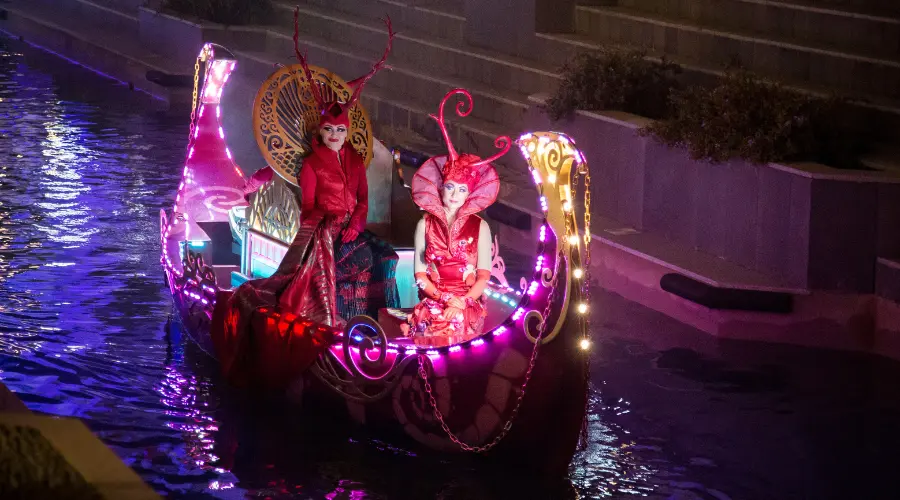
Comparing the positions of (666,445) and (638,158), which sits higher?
(638,158)

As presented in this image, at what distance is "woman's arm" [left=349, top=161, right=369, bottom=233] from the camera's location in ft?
25.8

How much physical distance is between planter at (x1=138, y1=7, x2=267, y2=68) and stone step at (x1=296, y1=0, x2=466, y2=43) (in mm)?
1048

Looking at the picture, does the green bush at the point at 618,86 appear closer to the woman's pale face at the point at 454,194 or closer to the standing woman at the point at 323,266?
the standing woman at the point at 323,266

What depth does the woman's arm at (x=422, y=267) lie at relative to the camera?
7.23 m

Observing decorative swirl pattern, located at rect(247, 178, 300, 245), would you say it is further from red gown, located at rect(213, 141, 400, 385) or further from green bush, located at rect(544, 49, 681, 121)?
green bush, located at rect(544, 49, 681, 121)

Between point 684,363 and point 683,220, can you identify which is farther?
point 683,220

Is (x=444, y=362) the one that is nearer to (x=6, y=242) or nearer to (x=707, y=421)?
(x=707, y=421)

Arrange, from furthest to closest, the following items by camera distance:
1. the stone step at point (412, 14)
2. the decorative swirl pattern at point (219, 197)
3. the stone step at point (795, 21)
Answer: the stone step at point (412, 14)
the stone step at point (795, 21)
the decorative swirl pattern at point (219, 197)

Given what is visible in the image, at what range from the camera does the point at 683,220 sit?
32.9 ft

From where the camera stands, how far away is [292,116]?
8258 millimetres

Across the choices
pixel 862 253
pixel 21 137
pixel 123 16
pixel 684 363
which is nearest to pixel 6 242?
pixel 21 137

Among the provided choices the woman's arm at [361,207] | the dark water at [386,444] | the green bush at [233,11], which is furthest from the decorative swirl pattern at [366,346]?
the green bush at [233,11]

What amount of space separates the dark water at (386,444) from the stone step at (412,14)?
5206 millimetres

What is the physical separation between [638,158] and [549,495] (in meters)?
4.34
